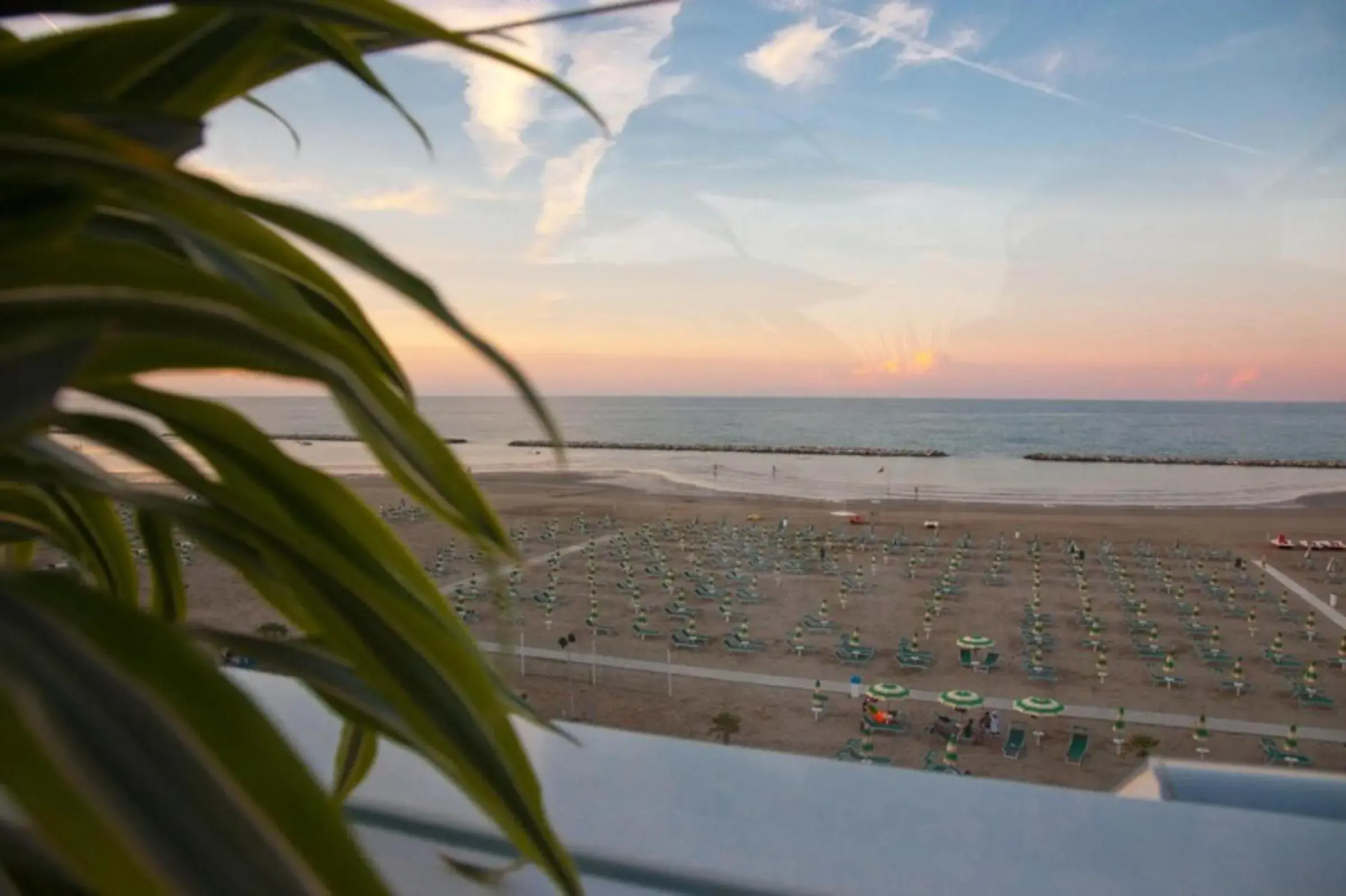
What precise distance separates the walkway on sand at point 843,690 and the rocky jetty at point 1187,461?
58.5 ft

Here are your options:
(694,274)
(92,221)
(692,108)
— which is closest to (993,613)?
(694,274)

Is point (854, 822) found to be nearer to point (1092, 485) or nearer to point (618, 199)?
point (618, 199)

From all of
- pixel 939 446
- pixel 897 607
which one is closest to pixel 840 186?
pixel 897 607

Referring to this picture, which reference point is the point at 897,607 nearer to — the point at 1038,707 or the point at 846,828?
the point at 1038,707

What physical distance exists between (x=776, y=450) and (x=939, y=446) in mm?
4978

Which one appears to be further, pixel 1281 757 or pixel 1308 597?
pixel 1308 597

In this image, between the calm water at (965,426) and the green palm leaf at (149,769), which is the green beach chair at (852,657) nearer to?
the green palm leaf at (149,769)

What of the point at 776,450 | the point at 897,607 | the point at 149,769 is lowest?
the point at 897,607

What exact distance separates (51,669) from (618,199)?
6.45 ft

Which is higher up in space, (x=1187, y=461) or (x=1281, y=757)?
(x=1187, y=461)

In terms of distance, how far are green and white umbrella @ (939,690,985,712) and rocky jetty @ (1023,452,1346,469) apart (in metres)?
18.3

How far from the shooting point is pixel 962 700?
4754 mm

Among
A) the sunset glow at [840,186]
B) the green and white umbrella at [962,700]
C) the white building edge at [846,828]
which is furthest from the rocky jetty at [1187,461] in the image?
the white building edge at [846,828]

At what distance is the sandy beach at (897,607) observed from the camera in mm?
4578
